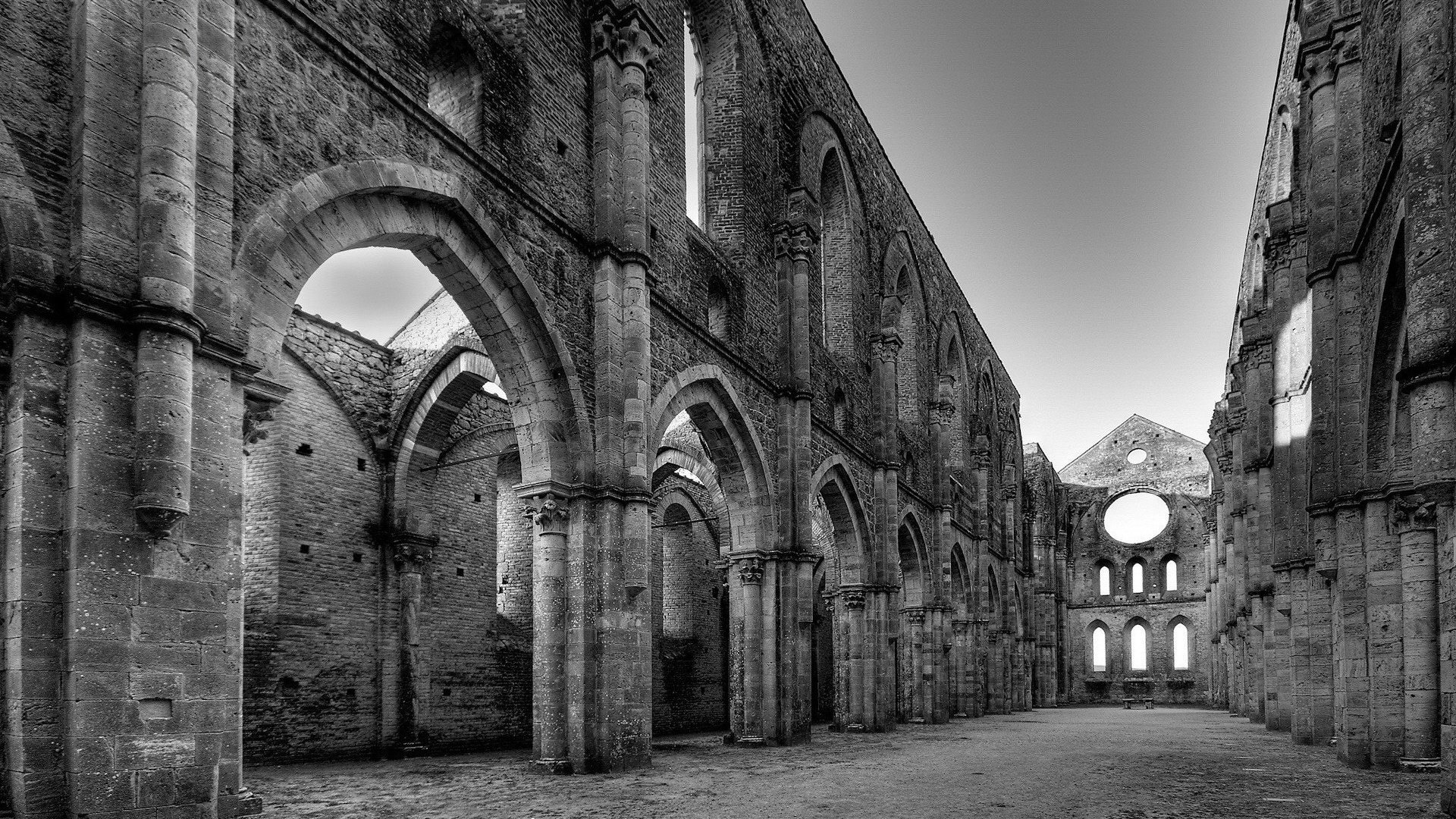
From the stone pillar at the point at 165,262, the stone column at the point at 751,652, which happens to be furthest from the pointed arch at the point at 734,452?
the stone pillar at the point at 165,262

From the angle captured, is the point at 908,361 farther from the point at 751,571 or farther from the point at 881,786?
the point at 881,786

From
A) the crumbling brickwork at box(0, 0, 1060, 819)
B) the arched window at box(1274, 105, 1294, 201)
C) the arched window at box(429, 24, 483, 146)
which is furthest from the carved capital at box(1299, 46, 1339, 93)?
the arched window at box(429, 24, 483, 146)

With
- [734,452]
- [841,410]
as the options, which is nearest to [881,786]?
[734,452]

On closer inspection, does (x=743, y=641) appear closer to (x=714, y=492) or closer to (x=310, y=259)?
(x=714, y=492)

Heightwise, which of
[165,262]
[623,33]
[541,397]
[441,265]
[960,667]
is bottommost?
[960,667]

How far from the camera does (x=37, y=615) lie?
20.0 ft

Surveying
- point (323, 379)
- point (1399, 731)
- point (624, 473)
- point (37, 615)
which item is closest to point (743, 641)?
point (624, 473)

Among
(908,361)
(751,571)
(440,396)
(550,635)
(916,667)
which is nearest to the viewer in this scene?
(550,635)

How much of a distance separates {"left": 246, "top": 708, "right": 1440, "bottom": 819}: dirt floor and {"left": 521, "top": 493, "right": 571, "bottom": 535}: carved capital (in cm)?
265

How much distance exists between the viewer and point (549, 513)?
1185 centimetres

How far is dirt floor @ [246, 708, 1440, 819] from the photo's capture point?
29.9ft

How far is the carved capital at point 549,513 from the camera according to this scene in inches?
466

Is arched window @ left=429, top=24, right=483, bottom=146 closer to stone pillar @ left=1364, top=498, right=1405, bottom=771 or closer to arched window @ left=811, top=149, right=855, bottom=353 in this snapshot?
stone pillar @ left=1364, top=498, right=1405, bottom=771

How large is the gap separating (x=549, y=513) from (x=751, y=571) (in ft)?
18.5
